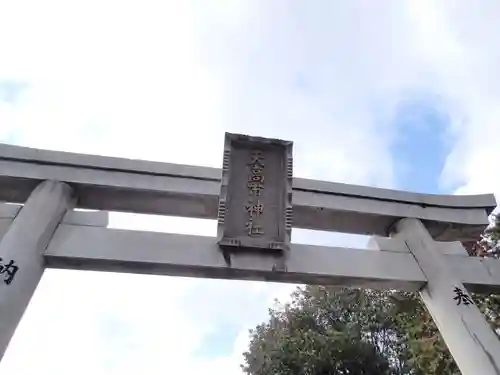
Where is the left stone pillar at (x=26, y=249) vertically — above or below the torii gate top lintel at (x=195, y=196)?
below

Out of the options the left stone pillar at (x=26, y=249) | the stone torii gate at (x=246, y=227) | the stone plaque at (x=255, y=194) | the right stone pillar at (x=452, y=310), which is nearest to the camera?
the left stone pillar at (x=26, y=249)

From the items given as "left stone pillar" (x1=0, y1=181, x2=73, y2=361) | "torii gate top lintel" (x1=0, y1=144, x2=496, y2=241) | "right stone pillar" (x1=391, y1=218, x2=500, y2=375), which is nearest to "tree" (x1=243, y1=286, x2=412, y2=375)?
"torii gate top lintel" (x1=0, y1=144, x2=496, y2=241)

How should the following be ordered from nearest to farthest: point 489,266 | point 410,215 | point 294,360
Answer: point 489,266, point 410,215, point 294,360

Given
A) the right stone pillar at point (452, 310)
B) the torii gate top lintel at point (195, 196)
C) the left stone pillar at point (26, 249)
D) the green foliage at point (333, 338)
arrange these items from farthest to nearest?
the green foliage at point (333, 338) → the torii gate top lintel at point (195, 196) → the right stone pillar at point (452, 310) → the left stone pillar at point (26, 249)

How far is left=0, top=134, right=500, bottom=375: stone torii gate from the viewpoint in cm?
271

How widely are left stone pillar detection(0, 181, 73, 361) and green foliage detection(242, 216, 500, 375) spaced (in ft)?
29.6

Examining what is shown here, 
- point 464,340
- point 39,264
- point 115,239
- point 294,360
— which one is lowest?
point 464,340

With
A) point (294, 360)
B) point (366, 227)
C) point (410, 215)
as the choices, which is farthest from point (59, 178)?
point (294, 360)

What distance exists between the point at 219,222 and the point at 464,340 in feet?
5.72

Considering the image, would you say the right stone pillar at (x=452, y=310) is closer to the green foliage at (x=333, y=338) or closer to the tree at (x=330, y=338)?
the green foliage at (x=333, y=338)

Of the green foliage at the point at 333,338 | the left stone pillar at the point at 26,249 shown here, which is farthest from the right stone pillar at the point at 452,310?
the green foliage at the point at 333,338

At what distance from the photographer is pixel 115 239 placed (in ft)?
9.27

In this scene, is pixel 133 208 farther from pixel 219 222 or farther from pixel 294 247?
pixel 294 247

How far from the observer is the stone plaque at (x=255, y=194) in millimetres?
2912
